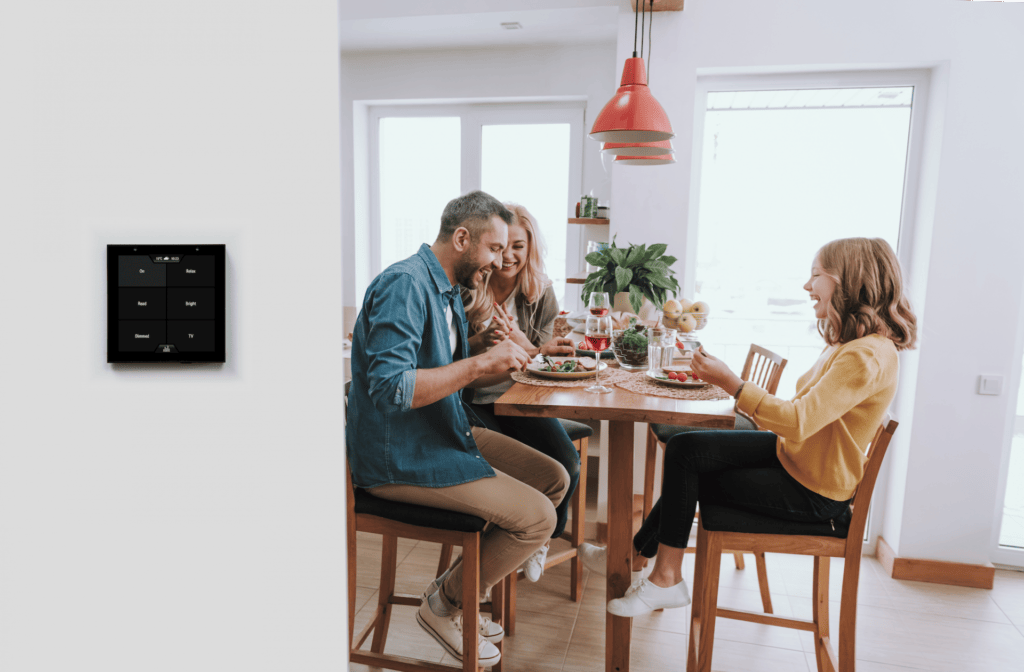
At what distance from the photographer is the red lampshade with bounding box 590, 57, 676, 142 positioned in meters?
2.01

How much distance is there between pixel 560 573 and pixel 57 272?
2.40 metres

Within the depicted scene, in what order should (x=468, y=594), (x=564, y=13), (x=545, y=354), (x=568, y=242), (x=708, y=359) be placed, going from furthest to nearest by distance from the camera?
(x=568, y=242), (x=564, y=13), (x=545, y=354), (x=708, y=359), (x=468, y=594)

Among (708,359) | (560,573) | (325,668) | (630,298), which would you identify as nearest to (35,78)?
(325,668)

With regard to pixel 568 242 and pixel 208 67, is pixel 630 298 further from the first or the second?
pixel 208 67

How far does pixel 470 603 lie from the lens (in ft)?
4.99

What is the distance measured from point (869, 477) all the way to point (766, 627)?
0.94 m

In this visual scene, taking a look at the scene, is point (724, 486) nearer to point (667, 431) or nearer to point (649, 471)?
point (667, 431)

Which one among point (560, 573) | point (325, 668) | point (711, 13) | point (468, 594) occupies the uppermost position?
point (711, 13)

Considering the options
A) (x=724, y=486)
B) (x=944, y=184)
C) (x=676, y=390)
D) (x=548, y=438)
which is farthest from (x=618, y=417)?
(x=944, y=184)

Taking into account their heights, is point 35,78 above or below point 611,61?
below

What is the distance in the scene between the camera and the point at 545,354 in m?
2.08

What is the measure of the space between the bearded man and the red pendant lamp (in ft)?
1.90

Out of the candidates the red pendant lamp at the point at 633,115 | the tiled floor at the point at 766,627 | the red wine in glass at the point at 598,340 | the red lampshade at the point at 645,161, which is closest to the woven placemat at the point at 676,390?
the red wine in glass at the point at 598,340

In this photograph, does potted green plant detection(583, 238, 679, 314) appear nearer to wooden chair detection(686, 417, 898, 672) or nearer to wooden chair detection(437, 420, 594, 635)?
wooden chair detection(437, 420, 594, 635)
